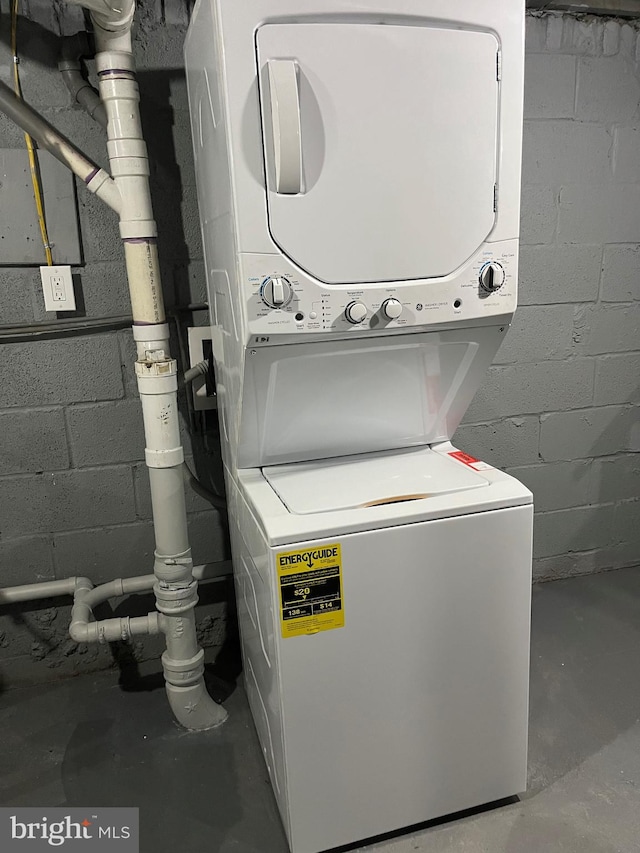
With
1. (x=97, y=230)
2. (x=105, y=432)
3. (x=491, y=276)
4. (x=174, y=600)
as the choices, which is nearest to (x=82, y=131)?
(x=97, y=230)

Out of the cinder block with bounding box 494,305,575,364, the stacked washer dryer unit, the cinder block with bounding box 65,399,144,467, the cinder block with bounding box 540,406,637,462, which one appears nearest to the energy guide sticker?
the stacked washer dryer unit

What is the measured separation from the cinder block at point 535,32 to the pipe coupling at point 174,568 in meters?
1.70

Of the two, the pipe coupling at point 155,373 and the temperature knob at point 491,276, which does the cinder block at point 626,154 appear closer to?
the temperature knob at point 491,276

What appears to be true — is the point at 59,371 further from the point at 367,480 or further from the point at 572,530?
the point at 572,530

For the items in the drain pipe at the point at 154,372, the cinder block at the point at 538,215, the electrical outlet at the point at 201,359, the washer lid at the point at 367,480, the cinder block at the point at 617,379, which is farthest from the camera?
the cinder block at the point at 617,379

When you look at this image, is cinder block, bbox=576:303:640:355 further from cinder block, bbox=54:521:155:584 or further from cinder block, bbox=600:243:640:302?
cinder block, bbox=54:521:155:584

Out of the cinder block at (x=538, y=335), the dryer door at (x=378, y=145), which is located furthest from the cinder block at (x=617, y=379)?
the dryer door at (x=378, y=145)

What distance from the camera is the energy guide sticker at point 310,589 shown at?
1.15 metres

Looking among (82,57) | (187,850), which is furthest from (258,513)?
(82,57)

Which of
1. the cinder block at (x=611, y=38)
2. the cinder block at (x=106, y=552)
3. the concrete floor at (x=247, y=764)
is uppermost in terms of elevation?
the cinder block at (x=611, y=38)

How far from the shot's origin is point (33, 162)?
1537 mm

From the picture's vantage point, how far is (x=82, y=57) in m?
1.51

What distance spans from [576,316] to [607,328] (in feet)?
0.43

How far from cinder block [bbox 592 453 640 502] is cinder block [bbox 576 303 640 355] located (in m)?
0.40
